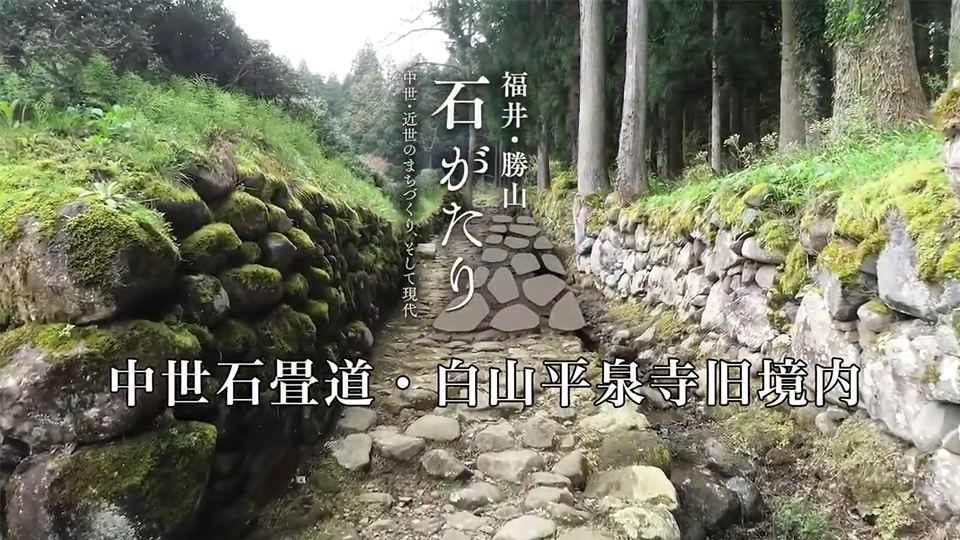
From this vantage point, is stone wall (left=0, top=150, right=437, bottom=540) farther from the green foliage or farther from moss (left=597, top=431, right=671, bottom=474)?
the green foliage

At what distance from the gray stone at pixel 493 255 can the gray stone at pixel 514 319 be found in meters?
0.34

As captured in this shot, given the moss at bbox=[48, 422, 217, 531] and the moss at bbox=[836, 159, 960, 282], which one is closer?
the moss at bbox=[48, 422, 217, 531]

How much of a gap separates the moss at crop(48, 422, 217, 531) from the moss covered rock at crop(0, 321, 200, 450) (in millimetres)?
57

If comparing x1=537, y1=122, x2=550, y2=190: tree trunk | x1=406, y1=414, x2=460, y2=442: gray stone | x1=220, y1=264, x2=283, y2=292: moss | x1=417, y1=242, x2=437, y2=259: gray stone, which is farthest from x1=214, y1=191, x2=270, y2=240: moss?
x1=537, y1=122, x2=550, y2=190: tree trunk

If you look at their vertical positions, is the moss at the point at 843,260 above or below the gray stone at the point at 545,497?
above

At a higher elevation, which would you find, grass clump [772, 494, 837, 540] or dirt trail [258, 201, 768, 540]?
dirt trail [258, 201, 768, 540]

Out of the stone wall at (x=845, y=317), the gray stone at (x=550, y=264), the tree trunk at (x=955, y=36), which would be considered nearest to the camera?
the stone wall at (x=845, y=317)

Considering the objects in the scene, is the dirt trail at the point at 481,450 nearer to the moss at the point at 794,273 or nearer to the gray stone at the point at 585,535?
the gray stone at the point at 585,535

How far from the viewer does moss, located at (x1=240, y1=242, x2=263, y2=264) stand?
7.32 ft

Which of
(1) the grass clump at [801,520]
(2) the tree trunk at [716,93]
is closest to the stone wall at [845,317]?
(1) the grass clump at [801,520]

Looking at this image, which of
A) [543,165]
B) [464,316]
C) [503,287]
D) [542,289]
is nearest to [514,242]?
[542,289]

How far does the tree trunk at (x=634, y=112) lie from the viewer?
5.51 metres

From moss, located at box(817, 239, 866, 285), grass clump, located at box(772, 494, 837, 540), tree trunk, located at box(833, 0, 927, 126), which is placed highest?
tree trunk, located at box(833, 0, 927, 126)

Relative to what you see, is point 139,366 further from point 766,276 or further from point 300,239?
point 766,276
